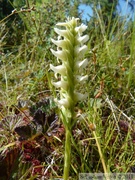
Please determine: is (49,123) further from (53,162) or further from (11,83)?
(11,83)

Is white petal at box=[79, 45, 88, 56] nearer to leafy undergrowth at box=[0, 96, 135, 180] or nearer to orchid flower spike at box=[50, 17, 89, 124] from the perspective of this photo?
orchid flower spike at box=[50, 17, 89, 124]

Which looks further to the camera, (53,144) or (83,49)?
(53,144)

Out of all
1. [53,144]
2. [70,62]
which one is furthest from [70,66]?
[53,144]

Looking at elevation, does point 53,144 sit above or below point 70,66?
below

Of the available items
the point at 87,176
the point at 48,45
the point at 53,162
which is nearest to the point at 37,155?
the point at 53,162

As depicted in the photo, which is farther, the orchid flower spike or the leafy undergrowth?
the leafy undergrowth

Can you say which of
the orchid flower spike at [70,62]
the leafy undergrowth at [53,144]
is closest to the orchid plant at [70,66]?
the orchid flower spike at [70,62]

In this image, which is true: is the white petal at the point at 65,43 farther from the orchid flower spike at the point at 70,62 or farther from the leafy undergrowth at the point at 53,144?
the leafy undergrowth at the point at 53,144

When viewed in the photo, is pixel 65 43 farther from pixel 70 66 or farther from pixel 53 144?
pixel 53 144

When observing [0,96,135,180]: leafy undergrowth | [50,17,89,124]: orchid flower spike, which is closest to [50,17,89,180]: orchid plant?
[50,17,89,124]: orchid flower spike

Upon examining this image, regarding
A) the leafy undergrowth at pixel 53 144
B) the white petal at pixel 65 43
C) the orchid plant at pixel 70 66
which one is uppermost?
the white petal at pixel 65 43

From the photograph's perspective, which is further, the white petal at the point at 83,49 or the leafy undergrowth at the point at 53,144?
the leafy undergrowth at the point at 53,144
